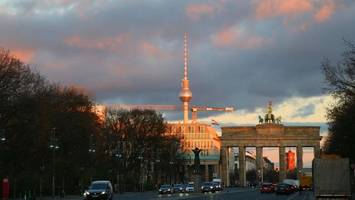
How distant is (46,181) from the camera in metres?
85.6

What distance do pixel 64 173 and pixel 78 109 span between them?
16.0 meters

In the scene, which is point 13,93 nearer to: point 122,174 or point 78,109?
point 78,109

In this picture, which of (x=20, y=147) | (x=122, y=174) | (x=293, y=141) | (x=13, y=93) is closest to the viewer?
(x=13, y=93)

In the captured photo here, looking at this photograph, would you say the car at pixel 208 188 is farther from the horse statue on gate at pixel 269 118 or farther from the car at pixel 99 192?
the horse statue on gate at pixel 269 118

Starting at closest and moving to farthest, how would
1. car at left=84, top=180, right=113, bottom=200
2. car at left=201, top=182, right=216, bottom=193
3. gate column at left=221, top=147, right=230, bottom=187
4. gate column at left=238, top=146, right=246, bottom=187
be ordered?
car at left=84, top=180, right=113, bottom=200
car at left=201, top=182, right=216, bottom=193
gate column at left=221, top=147, right=230, bottom=187
gate column at left=238, top=146, right=246, bottom=187

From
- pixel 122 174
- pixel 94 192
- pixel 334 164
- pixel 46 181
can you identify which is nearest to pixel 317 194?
pixel 334 164

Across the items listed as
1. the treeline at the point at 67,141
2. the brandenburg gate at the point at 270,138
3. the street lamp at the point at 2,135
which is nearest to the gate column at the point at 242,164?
the brandenburg gate at the point at 270,138

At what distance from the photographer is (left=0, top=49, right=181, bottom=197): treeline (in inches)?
2830

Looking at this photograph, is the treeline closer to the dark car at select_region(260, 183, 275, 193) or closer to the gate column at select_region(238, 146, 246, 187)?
the dark car at select_region(260, 183, 275, 193)

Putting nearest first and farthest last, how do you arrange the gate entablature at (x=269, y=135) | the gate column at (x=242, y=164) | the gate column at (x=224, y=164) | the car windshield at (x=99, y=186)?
the car windshield at (x=99, y=186) → the gate entablature at (x=269, y=135) → the gate column at (x=224, y=164) → the gate column at (x=242, y=164)

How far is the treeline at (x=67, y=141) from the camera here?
71.9 m

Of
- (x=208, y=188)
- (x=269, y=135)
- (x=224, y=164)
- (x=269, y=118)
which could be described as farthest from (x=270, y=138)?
(x=208, y=188)

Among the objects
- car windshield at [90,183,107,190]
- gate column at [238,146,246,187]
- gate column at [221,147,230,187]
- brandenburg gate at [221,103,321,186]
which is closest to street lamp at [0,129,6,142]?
car windshield at [90,183,107,190]

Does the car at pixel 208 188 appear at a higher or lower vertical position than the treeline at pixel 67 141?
lower
